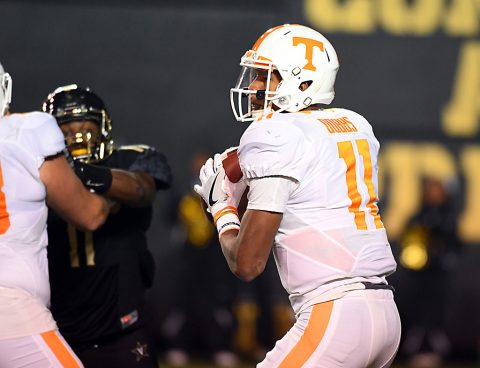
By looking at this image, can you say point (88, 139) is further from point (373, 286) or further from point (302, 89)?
point (373, 286)

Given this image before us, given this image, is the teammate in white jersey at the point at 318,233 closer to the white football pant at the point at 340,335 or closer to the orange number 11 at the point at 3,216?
the white football pant at the point at 340,335

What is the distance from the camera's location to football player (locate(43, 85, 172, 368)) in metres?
3.75

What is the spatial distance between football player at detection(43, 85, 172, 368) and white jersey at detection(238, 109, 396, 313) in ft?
3.20

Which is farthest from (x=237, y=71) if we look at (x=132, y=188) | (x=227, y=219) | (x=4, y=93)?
(x=227, y=219)

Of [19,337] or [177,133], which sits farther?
[177,133]

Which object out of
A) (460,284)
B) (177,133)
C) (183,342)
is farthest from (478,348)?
(177,133)

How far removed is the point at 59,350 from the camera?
3006mm

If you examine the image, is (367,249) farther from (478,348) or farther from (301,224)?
(478,348)

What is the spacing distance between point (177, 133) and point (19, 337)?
14.6 feet

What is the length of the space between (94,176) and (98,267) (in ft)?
1.28

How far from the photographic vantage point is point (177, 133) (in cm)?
732

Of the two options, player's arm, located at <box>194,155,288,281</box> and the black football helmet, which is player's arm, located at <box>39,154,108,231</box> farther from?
player's arm, located at <box>194,155,288,281</box>

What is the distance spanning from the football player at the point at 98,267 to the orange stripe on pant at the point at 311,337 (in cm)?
106

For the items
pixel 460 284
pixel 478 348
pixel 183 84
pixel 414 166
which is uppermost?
pixel 183 84
